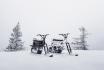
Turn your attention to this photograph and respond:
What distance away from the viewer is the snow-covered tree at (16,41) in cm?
2092

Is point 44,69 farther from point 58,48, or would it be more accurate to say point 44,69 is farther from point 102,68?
point 58,48

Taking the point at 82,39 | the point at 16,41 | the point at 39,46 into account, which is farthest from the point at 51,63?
the point at 82,39

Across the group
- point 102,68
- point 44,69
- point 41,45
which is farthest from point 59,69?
point 41,45

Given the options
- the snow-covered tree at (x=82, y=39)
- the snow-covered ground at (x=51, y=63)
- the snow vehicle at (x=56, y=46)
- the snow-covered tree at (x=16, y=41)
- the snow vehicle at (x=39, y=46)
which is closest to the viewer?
the snow-covered ground at (x=51, y=63)

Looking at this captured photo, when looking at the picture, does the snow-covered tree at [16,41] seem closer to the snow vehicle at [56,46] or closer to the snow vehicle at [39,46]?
the snow vehicle at [39,46]

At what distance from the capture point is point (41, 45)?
8.41 m

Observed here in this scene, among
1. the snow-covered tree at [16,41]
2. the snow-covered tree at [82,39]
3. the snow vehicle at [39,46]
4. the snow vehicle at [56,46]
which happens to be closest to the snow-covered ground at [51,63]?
the snow vehicle at [39,46]

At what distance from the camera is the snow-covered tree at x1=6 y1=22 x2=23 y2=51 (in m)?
20.9

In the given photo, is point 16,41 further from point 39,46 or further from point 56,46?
point 56,46

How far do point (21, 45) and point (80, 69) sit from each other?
1942 cm

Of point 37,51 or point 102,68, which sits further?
point 37,51

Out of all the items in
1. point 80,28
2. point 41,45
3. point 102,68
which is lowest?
point 102,68

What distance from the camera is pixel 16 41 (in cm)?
2188

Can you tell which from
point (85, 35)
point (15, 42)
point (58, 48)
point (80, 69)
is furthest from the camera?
point (85, 35)
